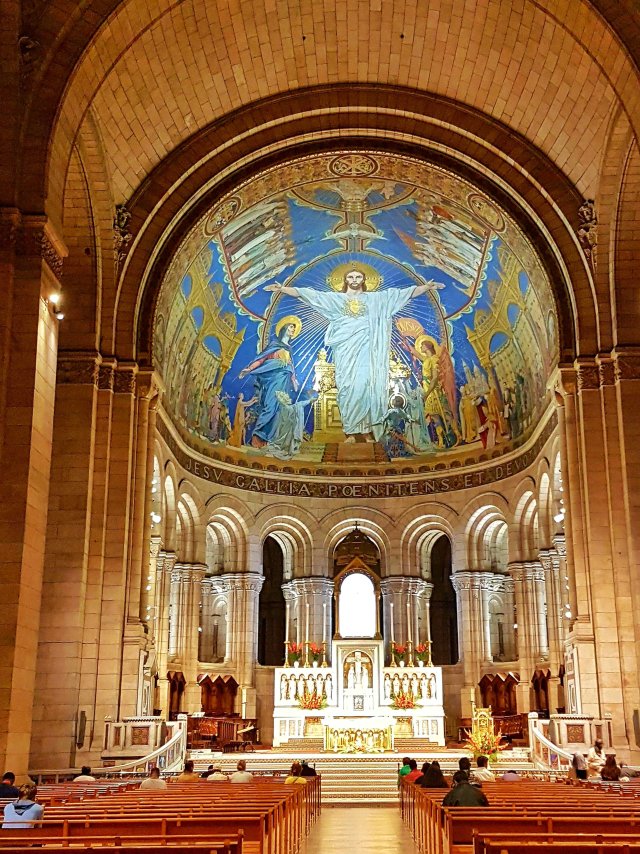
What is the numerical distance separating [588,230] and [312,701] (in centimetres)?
1672

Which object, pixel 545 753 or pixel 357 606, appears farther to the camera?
pixel 357 606

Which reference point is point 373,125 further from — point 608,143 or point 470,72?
point 608,143

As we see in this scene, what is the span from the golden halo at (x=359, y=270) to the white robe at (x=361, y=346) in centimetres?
32

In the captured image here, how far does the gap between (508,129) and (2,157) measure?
14.1m

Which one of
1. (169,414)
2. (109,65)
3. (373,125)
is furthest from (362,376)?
(109,65)

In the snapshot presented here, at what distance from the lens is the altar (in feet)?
102

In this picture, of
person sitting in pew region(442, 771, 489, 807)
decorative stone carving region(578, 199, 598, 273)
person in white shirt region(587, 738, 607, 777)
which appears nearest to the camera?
person sitting in pew region(442, 771, 489, 807)

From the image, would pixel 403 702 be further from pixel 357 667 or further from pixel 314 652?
pixel 314 652

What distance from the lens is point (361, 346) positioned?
3619 centimetres

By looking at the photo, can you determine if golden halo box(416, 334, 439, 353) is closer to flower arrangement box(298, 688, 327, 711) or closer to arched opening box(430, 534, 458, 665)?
arched opening box(430, 534, 458, 665)

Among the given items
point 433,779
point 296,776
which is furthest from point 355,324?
point 433,779

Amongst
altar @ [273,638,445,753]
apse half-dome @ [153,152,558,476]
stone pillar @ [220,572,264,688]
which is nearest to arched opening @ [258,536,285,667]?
stone pillar @ [220,572,264,688]

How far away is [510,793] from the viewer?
1213cm

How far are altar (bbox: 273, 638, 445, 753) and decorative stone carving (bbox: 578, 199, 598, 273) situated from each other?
47.0 feet
